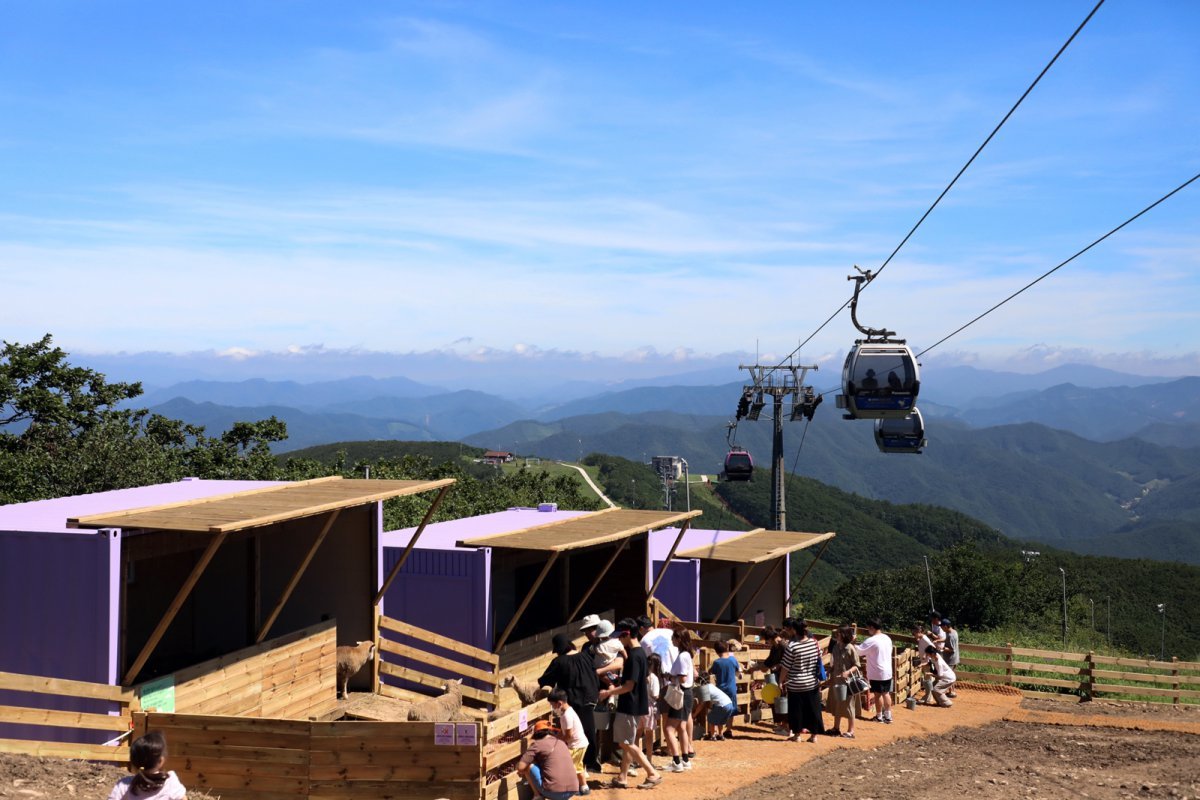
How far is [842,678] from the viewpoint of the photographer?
14.8 meters

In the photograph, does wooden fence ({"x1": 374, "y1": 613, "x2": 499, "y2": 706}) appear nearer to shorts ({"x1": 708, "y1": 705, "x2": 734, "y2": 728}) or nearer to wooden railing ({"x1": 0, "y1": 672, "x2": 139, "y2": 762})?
shorts ({"x1": 708, "y1": 705, "x2": 734, "y2": 728})

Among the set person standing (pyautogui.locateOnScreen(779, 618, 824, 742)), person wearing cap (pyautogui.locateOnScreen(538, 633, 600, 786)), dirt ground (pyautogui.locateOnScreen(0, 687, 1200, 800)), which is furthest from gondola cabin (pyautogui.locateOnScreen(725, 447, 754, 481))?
person wearing cap (pyautogui.locateOnScreen(538, 633, 600, 786))

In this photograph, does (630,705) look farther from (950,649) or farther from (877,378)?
(877,378)

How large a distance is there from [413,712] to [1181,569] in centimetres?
9186

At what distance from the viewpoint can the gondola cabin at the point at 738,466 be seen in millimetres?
32531

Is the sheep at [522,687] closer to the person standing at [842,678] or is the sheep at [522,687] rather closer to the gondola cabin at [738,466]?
the person standing at [842,678]

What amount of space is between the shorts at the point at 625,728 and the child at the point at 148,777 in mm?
5550

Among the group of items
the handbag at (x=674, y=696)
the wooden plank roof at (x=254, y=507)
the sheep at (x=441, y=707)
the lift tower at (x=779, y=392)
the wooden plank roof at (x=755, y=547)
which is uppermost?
the lift tower at (x=779, y=392)

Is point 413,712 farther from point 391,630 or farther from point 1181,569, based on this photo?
point 1181,569

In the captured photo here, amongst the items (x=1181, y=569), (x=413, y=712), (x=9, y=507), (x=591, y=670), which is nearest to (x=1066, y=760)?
(x=591, y=670)

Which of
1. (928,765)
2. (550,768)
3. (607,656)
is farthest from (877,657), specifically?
(550,768)

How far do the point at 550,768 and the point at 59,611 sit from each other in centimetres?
500

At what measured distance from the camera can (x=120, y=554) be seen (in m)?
10.4

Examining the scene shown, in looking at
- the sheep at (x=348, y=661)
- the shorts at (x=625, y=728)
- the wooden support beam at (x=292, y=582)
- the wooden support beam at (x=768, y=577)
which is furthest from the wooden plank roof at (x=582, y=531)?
the wooden support beam at (x=768, y=577)
